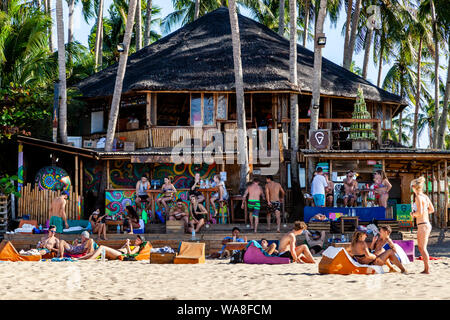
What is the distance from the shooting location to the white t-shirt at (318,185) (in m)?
16.8

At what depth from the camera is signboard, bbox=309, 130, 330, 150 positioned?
1811 centimetres

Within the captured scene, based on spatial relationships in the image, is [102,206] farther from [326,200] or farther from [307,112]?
[307,112]

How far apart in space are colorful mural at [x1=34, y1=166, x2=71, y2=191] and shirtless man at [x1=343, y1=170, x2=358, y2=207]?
771cm

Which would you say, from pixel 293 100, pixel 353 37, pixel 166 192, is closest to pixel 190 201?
pixel 166 192

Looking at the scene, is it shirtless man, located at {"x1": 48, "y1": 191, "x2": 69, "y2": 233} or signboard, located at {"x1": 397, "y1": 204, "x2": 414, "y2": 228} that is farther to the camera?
signboard, located at {"x1": 397, "y1": 204, "x2": 414, "y2": 228}

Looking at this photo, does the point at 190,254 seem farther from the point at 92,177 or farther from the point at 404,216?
the point at 92,177

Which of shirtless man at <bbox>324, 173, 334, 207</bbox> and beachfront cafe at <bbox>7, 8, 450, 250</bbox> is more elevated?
beachfront cafe at <bbox>7, 8, 450, 250</bbox>

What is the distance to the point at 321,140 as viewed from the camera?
1814cm

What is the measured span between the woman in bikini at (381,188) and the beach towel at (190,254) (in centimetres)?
582

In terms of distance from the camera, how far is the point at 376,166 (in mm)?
19000

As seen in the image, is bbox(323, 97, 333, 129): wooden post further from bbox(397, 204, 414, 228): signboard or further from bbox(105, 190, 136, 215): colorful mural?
bbox(105, 190, 136, 215): colorful mural

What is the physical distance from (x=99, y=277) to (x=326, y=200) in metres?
8.79

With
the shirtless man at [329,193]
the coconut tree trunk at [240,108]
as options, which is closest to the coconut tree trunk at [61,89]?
the coconut tree trunk at [240,108]

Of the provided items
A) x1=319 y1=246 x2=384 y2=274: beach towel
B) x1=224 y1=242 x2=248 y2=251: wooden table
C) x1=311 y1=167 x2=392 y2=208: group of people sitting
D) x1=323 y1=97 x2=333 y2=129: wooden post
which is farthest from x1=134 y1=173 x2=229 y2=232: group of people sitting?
x1=319 y1=246 x2=384 y2=274: beach towel
